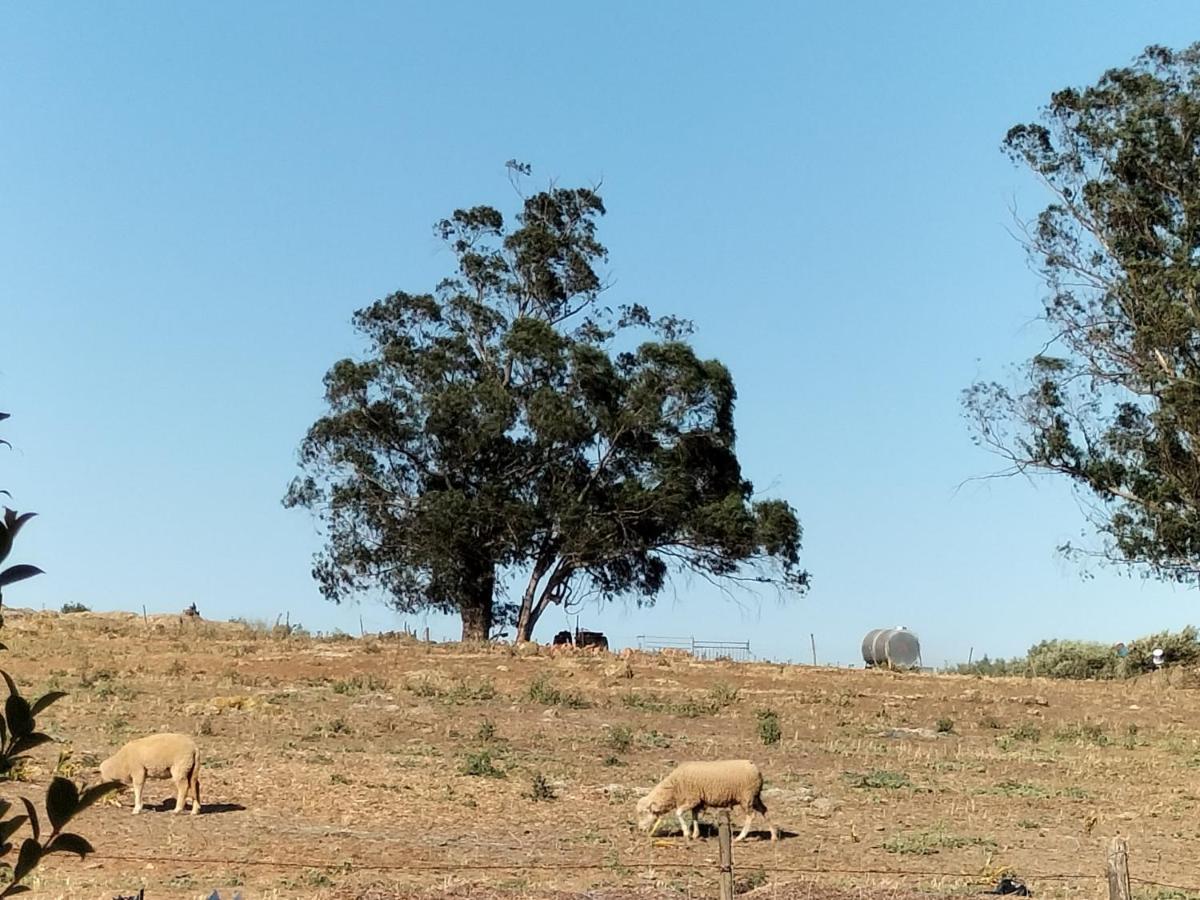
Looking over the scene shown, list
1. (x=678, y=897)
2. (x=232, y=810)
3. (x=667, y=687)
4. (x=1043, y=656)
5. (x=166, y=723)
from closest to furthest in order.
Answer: (x=678, y=897) → (x=232, y=810) → (x=166, y=723) → (x=667, y=687) → (x=1043, y=656)

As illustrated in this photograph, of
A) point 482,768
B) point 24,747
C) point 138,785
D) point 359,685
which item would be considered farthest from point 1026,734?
point 24,747

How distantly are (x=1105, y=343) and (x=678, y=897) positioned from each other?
107ft

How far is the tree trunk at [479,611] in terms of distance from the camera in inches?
1710

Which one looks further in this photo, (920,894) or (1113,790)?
(1113,790)

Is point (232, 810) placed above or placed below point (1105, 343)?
below

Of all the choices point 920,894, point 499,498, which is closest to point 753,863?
point 920,894

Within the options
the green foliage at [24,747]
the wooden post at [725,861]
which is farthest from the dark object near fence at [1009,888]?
the green foliage at [24,747]

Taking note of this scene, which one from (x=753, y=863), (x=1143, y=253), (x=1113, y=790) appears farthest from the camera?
(x=1143, y=253)

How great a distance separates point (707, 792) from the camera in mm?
15141

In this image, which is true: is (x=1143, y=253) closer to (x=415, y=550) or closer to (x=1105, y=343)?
(x=1105, y=343)

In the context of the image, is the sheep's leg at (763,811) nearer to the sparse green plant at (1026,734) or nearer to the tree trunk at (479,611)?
the sparse green plant at (1026,734)

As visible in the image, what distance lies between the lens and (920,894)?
12.2 meters

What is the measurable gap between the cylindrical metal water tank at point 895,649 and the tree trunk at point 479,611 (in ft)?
37.5

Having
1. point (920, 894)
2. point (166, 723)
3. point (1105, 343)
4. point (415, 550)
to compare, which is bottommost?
point (920, 894)
